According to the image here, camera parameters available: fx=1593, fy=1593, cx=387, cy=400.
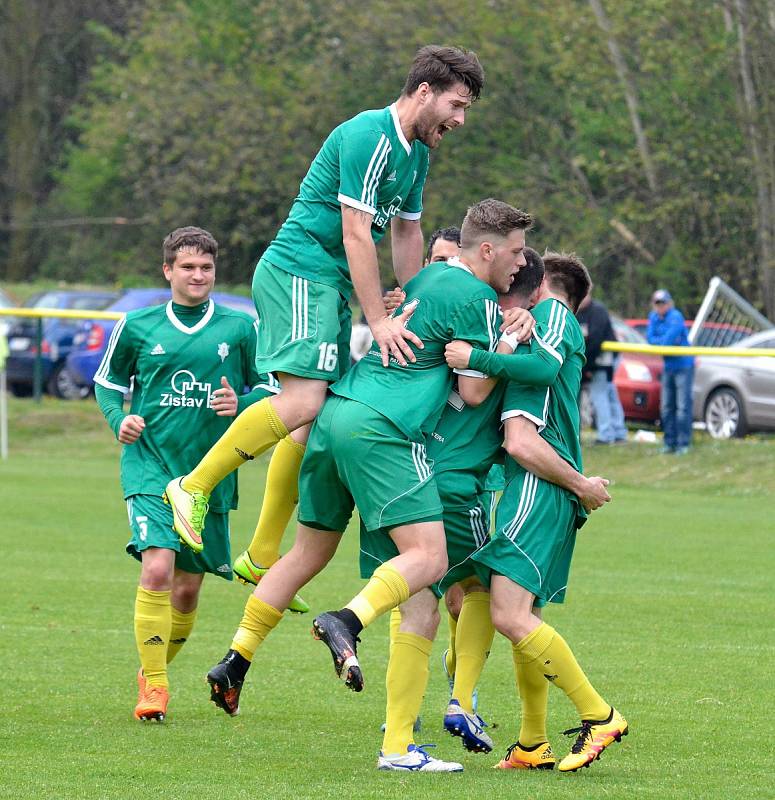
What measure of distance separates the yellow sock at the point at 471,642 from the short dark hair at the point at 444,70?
2.07m

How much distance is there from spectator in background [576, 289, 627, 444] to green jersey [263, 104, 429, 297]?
13141 mm

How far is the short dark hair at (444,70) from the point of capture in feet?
20.7

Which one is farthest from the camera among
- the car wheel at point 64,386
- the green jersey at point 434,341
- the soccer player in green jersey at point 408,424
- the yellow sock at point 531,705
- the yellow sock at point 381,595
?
the car wheel at point 64,386

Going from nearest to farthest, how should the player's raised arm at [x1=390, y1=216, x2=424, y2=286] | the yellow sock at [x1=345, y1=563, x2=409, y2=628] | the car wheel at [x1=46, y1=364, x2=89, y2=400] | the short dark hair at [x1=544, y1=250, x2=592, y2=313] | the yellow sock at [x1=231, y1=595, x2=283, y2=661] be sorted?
the yellow sock at [x1=345, y1=563, x2=409, y2=628], the short dark hair at [x1=544, y1=250, x2=592, y2=313], the yellow sock at [x1=231, y1=595, x2=283, y2=661], the player's raised arm at [x1=390, y1=216, x2=424, y2=286], the car wheel at [x1=46, y1=364, x2=89, y2=400]

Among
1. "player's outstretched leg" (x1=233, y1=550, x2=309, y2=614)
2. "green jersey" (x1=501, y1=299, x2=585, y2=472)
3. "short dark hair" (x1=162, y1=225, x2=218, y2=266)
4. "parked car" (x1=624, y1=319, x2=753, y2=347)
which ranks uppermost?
"short dark hair" (x1=162, y1=225, x2=218, y2=266)

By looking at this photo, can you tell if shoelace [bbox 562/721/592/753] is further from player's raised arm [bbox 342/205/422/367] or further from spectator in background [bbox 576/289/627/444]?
spectator in background [bbox 576/289/627/444]

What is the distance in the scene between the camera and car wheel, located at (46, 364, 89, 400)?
968 inches

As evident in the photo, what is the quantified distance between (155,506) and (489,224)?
2.20m

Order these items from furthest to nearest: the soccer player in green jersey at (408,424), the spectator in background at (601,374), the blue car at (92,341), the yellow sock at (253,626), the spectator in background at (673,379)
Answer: the blue car at (92,341) < the spectator in background at (601,374) < the spectator in background at (673,379) < the yellow sock at (253,626) < the soccer player in green jersey at (408,424)

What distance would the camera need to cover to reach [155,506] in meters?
7.27

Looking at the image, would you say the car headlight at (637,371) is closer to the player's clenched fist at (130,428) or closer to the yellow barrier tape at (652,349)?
the yellow barrier tape at (652,349)

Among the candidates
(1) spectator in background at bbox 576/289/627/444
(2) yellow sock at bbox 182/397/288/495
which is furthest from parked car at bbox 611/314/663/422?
(2) yellow sock at bbox 182/397/288/495

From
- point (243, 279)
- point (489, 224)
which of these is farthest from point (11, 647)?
point (243, 279)

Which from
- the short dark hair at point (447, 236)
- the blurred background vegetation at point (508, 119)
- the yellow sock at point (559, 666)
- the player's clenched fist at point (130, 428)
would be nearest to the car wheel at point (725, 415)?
the blurred background vegetation at point (508, 119)
